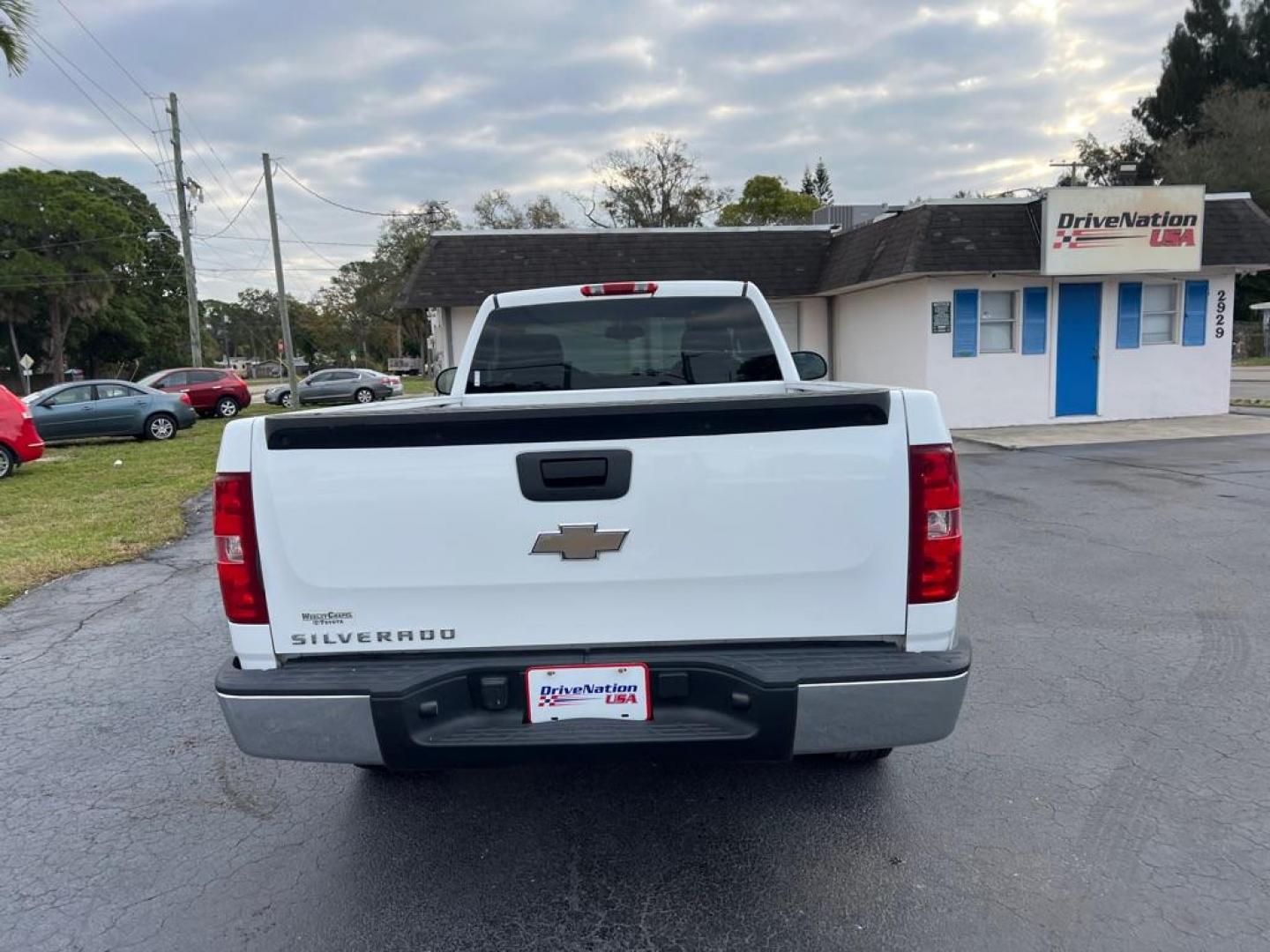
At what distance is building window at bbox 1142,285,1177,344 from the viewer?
636 inches

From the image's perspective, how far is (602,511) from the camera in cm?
240

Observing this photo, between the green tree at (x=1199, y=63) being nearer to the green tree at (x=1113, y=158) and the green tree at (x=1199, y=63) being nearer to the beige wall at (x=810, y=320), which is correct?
the green tree at (x=1113, y=158)

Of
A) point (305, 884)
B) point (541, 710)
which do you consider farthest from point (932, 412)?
point (305, 884)

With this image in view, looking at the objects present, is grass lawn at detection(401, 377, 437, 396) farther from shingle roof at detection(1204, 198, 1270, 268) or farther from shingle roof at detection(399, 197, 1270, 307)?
shingle roof at detection(1204, 198, 1270, 268)

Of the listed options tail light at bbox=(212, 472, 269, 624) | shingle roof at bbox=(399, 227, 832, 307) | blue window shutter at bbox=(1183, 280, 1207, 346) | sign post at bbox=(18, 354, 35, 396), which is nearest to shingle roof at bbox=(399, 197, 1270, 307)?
shingle roof at bbox=(399, 227, 832, 307)

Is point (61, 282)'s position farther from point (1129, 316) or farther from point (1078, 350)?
point (1129, 316)

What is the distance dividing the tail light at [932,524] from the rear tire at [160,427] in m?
19.5

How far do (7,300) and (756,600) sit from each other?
50.7 metres

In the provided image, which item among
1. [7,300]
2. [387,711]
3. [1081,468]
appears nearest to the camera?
[387,711]

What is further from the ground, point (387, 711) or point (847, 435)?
point (847, 435)

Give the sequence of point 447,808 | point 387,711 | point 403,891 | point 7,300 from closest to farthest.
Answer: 1. point 387,711
2. point 403,891
3. point 447,808
4. point 7,300

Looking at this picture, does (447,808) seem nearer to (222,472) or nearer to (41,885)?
(41,885)

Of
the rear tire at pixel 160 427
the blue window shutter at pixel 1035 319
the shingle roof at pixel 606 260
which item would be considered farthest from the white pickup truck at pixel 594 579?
the rear tire at pixel 160 427

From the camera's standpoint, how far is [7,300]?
136ft
